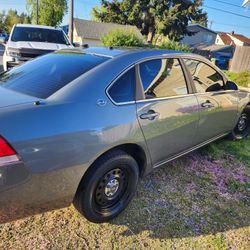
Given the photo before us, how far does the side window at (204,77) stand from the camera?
11.4ft

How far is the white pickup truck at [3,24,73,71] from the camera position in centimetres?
747

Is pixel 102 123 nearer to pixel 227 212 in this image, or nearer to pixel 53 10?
pixel 227 212

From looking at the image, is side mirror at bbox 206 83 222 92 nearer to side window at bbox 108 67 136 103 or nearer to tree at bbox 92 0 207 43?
side window at bbox 108 67 136 103

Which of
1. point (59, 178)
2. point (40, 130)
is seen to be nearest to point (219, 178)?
point (59, 178)

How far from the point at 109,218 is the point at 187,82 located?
5.87 ft

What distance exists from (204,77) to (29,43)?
626 cm

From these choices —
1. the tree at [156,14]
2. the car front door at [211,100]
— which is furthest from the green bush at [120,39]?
the tree at [156,14]

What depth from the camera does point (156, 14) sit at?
132 feet

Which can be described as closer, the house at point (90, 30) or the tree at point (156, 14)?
the house at point (90, 30)

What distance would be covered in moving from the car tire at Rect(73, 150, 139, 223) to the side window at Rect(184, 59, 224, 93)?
4.75 ft

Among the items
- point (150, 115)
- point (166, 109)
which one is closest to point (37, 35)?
point (166, 109)

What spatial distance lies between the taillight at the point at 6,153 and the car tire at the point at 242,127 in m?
3.89

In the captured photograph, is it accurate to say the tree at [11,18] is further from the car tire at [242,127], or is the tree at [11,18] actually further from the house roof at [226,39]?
the car tire at [242,127]

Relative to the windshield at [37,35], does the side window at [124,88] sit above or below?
above
